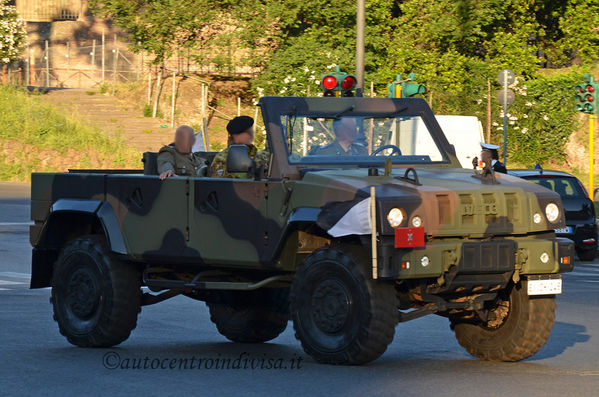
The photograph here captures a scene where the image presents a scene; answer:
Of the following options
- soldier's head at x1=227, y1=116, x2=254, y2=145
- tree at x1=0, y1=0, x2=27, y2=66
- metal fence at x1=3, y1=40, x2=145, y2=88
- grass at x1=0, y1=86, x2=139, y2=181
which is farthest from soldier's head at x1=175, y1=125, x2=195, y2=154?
metal fence at x1=3, y1=40, x2=145, y2=88

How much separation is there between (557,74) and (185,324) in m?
36.2

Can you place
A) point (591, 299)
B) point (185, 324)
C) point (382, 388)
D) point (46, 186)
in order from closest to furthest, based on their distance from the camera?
point (382, 388) → point (46, 186) → point (185, 324) → point (591, 299)

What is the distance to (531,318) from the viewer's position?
30.8 feet

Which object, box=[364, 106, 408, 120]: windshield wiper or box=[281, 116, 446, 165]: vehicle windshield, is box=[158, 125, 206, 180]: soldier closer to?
box=[281, 116, 446, 165]: vehicle windshield

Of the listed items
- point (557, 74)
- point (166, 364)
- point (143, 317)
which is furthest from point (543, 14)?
point (166, 364)

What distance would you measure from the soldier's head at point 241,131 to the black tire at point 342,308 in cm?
174

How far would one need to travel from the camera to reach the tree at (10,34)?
52781 millimetres

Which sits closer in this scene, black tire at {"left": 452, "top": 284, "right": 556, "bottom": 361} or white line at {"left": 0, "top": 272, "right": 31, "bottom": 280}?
black tire at {"left": 452, "top": 284, "right": 556, "bottom": 361}

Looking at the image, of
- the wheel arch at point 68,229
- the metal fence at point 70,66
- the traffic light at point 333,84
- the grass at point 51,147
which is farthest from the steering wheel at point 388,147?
the metal fence at point 70,66

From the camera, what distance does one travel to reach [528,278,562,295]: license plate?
29.9ft

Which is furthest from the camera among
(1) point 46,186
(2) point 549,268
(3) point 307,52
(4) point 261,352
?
(3) point 307,52

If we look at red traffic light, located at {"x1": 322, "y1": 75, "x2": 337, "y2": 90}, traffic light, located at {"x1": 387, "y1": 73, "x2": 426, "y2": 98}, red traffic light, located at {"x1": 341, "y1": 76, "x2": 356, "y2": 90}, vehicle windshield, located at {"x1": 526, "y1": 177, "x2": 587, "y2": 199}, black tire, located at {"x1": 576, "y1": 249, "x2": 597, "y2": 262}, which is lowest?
black tire, located at {"x1": 576, "y1": 249, "x2": 597, "y2": 262}

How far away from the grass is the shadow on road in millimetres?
29497

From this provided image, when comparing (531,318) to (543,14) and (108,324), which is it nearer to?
(108,324)
